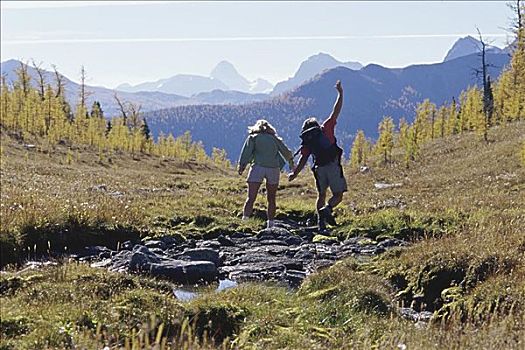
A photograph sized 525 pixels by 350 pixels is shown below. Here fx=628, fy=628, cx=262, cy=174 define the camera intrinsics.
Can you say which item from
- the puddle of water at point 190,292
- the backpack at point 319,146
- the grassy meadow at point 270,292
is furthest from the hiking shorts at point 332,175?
the puddle of water at point 190,292

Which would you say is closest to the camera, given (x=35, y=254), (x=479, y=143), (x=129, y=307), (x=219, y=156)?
(x=129, y=307)

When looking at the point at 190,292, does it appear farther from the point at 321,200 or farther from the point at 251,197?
the point at 251,197

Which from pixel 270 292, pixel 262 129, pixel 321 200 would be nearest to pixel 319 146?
pixel 321 200

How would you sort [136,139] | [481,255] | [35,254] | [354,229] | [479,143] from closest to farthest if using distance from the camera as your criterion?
[481,255], [35,254], [354,229], [479,143], [136,139]

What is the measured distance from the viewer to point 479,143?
55.2 m

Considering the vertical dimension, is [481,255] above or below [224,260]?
above

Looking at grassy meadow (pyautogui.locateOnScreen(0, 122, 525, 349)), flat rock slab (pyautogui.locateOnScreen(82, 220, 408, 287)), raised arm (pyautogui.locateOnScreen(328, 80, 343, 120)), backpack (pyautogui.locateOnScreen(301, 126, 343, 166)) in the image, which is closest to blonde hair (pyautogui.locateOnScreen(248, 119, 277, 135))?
backpack (pyautogui.locateOnScreen(301, 126, 343, 166))

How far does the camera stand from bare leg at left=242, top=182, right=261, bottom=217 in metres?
16.0

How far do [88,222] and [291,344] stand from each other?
Answer: 8.25 m

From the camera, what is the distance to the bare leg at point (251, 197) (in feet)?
52.6

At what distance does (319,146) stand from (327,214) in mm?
1708

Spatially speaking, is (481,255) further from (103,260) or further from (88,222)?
(88,222)

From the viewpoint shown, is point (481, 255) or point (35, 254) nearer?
point (481, 255)

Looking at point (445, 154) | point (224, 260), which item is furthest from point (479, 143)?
point (224, 260)
